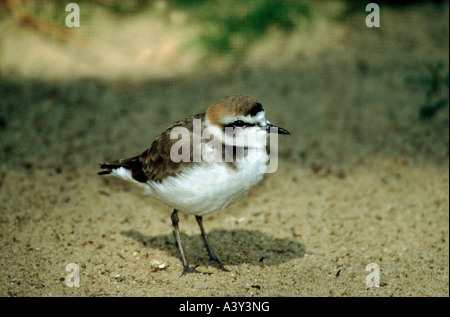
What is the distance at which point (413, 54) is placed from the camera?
732cm

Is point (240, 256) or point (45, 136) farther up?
point (45, 136)

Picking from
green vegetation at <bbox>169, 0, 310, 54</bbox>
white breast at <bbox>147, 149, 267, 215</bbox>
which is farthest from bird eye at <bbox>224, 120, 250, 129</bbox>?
green vegetation at <bbox>169, 0, 310, 54</bbox>

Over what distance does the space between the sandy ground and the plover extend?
0.62 m

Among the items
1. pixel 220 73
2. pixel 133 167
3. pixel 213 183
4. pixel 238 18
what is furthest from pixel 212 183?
pixel 238 18

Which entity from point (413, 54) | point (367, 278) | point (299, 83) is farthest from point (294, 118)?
point (367, 278)

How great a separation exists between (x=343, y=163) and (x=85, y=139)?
274cm

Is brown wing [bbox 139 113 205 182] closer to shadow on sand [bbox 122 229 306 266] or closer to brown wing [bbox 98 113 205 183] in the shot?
brown wing [bbox 98 113 205 183]

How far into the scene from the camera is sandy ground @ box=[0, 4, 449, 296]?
158 inches

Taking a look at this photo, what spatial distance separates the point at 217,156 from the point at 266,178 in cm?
204

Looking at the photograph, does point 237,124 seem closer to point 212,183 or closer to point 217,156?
point 217,156

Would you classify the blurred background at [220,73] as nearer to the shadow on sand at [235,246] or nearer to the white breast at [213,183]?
the shadow on sand at [235,246]

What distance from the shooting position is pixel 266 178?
5.50 m
